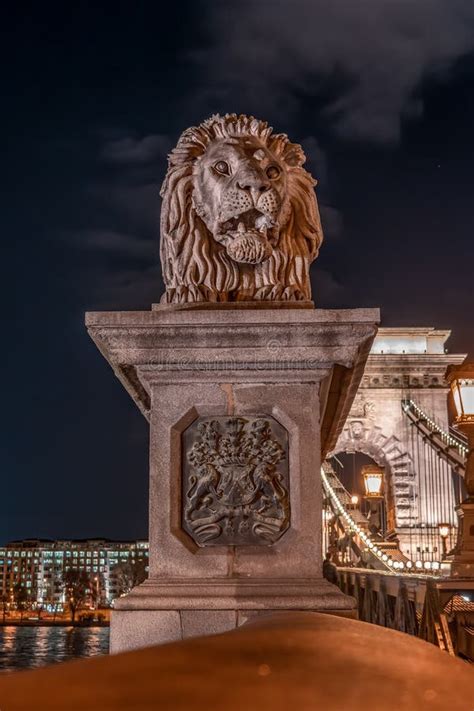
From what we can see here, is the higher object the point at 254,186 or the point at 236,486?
the point at 254,186

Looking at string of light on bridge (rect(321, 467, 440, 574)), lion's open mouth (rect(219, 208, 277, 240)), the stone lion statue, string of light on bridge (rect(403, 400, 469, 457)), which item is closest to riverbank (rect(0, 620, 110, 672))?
the stone lion statue

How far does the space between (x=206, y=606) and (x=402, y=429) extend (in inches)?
1781

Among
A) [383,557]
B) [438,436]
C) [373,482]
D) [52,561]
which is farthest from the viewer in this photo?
[52,561]

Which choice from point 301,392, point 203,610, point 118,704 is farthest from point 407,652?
point 301,392

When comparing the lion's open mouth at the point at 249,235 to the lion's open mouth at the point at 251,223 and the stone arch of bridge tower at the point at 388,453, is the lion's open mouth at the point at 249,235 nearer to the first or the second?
the lion's open mouth at the point at 251,223

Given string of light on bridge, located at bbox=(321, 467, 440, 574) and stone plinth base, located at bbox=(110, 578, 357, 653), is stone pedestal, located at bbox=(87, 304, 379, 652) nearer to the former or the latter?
stone plinth base, located at bbox=(110, 578, 357, 653)

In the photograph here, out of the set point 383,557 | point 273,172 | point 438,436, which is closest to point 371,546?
point 383,557

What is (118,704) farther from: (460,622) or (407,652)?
(460,622)

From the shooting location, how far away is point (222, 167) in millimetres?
4652

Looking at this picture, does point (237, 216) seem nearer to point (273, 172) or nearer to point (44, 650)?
point (273, 172)

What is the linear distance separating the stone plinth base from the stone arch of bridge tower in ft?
142

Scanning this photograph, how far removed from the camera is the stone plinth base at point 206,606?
372 centimetres

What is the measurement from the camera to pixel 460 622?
9.19 m

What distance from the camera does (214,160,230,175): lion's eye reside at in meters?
4.64
